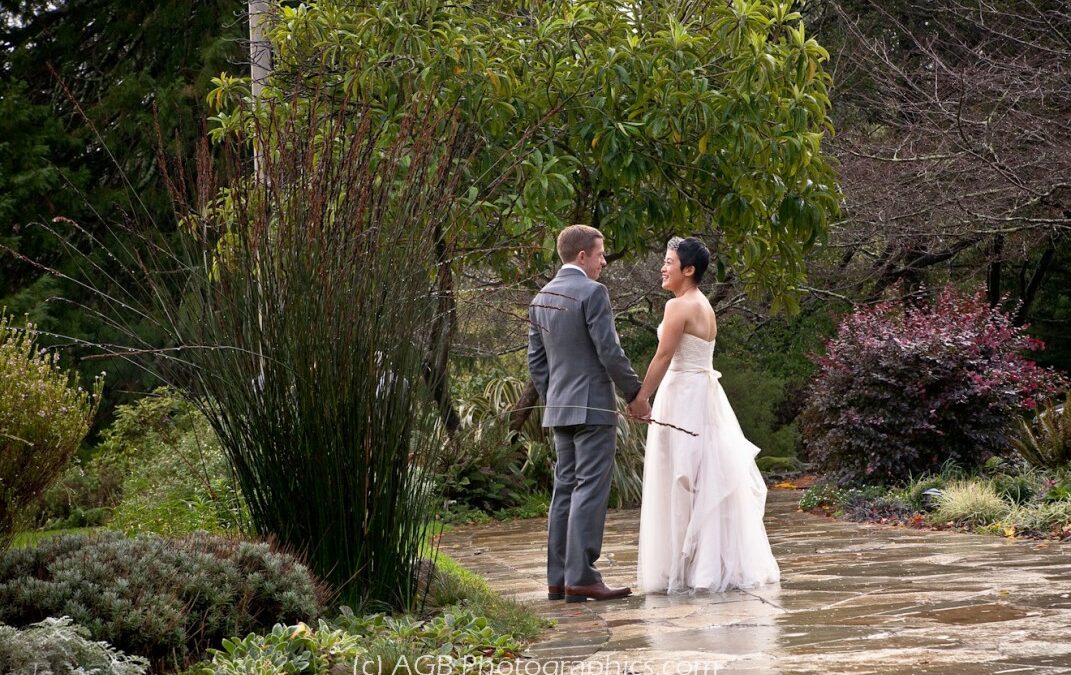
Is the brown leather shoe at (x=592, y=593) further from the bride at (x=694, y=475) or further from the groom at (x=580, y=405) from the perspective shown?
the bride at (x=694, y=475)

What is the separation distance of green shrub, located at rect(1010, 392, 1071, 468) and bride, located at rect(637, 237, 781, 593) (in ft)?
14.9

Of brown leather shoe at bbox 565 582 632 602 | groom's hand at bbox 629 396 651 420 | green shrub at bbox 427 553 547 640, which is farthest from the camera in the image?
groom's hand at bbox 629 396 651 420

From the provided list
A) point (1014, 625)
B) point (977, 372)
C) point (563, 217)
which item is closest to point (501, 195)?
point (563, 217)

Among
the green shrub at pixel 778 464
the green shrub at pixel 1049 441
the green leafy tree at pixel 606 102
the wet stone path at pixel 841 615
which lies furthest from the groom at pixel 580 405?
the green shrub at pixel 778 464

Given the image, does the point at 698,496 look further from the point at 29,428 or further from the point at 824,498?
the point at 824,498

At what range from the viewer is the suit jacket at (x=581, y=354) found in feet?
21.6

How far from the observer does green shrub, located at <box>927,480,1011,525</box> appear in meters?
9.44

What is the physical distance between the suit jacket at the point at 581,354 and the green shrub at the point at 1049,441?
5517mm

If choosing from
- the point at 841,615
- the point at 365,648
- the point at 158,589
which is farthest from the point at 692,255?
the point at 158,589

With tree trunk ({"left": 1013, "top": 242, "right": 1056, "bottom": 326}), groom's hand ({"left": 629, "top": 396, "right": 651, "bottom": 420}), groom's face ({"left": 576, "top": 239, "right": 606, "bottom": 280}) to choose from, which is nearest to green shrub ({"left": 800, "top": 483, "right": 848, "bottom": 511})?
groom's hand ({"left": 629, "top": 396, "right": 651, "bottom": 420})

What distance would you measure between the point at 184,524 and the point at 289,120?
3.34 meters

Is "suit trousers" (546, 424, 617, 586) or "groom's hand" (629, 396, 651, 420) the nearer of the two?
"suit trousers" (546, 424, 617, 586)

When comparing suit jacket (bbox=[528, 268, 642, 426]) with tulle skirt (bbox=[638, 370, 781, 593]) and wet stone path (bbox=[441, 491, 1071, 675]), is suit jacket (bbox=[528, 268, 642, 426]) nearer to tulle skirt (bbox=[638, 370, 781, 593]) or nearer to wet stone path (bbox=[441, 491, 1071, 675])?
tulle skirt (bbox=[638, 370, 781, 593])

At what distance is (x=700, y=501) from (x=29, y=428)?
12.3ft
